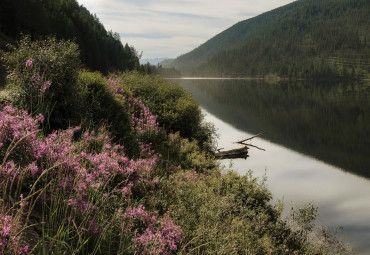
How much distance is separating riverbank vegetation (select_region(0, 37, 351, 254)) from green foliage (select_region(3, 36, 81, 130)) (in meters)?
0.04

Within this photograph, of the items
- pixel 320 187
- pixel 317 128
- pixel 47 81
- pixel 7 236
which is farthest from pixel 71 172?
pixel 317 128

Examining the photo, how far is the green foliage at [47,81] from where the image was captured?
952 centimetres

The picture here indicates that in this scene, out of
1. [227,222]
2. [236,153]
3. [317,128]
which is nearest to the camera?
[227,222]

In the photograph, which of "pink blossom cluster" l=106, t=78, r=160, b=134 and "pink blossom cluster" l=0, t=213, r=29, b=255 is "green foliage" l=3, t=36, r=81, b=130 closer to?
"pink blossom cluster" l=106, t=78, r=160, b=134

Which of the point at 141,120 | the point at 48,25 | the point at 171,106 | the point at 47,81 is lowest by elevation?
the point at 141,120

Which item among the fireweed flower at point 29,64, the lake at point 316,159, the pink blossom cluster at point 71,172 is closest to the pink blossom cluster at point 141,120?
the lake at point 316,159

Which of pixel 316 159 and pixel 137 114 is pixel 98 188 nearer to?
pixel 137 114

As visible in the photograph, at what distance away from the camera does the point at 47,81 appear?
377 inches

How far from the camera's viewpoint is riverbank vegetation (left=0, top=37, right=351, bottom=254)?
4598mm

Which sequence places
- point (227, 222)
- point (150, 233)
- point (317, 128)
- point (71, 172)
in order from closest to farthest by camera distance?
point (150, 233), point (71, 172), point (227, 222), point (317, 128)

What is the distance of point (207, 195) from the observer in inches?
401

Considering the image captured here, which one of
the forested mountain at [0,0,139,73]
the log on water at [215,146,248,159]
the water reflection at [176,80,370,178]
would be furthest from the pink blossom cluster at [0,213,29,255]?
the forested mountain at [0,0,139,73]

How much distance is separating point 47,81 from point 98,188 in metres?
5.04

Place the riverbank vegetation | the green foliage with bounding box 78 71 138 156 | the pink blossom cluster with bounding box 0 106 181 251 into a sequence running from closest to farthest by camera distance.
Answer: the riverbank vegetation
the pink blossom cluster with bounding box 0 106 181 251
the green foliage with bounding box 78 71 138 156
